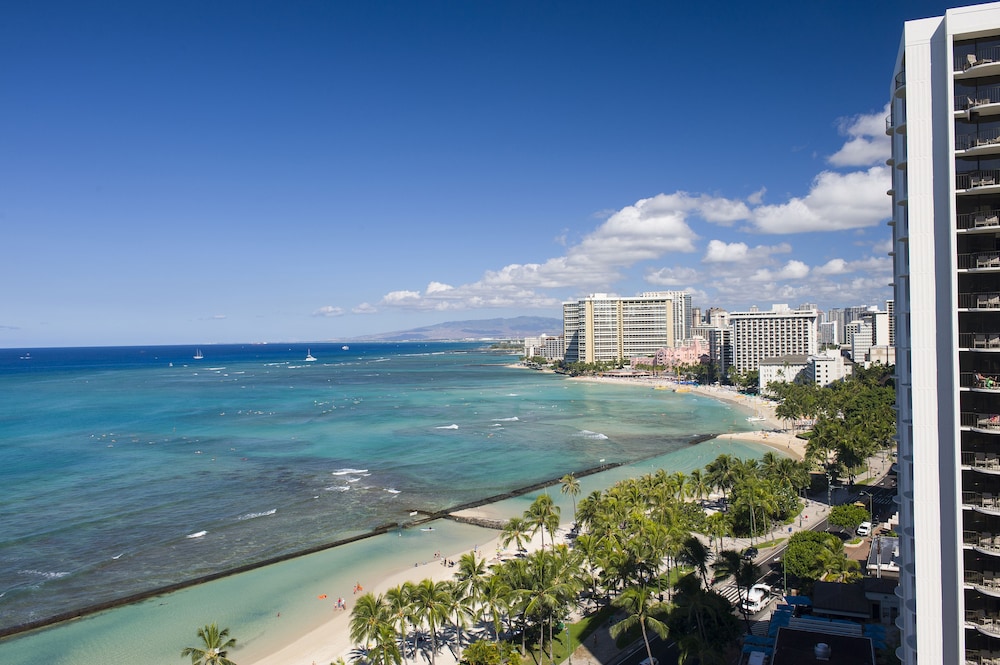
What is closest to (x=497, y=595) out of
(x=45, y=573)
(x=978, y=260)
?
(x=978, y=260)

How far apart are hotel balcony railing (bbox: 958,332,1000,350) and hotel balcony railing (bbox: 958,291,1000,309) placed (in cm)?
60

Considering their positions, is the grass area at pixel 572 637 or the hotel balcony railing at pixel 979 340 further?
the grass area at pixel 572 637

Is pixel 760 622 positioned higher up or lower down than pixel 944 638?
lower down

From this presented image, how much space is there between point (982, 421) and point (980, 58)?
25.5 ft

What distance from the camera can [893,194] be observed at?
15953 mm

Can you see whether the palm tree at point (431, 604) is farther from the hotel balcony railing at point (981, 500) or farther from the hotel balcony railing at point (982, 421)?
the hotel balcony railing at point (982, 421)

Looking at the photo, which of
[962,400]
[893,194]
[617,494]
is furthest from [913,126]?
[617,494]

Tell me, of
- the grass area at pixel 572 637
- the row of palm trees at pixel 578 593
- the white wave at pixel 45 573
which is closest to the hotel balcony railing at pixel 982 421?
the row of palm trees at pixel 578 593

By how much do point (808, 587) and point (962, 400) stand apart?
22143 millimetres

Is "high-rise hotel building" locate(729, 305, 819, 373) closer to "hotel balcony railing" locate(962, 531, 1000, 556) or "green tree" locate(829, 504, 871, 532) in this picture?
"green tree" locate(829, 504, 871, 532)

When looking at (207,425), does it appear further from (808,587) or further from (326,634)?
(808,587)

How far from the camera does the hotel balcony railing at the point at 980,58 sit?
13155mm

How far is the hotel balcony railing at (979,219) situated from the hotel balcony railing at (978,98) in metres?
2.23

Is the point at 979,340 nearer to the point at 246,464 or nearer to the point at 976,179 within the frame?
the point at 976,179
